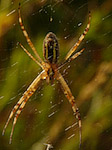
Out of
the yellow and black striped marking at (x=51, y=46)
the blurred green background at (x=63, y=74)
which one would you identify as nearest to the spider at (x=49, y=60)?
the yellow and black striped marking at (x=51, y=46)

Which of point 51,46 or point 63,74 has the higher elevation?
Result: point 63,74

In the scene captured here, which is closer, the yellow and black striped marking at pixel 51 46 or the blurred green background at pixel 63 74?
the yellow and black striped marking at pixel 51 46

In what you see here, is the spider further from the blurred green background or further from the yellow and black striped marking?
the blurred green background

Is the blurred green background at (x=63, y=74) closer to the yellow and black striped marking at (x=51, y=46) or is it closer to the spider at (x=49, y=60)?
the spider at (x=49, y=60)

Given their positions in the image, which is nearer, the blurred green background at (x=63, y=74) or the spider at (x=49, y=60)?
the spider at (x=49, y=60)

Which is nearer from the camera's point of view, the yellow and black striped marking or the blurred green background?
the yellow and black striped marking

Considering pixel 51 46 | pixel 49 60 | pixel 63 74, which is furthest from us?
pixel 63 74

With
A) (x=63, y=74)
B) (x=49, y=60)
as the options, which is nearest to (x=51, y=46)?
(x=49, y=60)

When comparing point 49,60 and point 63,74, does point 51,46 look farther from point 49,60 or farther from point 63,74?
point 63,74

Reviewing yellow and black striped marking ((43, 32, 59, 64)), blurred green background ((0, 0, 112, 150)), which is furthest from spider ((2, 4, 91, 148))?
blurred green background ((0, 0, 112, 150))
